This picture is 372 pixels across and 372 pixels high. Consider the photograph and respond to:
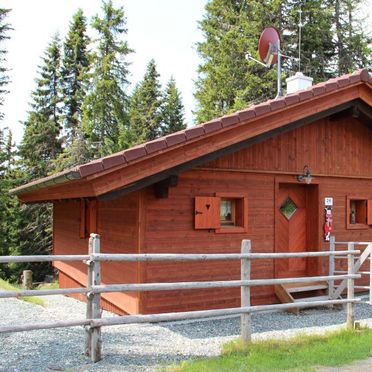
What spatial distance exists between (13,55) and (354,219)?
938 inches

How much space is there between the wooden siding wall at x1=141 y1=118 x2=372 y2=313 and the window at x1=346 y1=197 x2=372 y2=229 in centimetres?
15

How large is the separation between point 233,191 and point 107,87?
17.5 meters

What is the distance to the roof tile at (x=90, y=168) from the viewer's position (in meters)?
6.27

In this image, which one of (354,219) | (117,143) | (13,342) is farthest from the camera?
(117,143)

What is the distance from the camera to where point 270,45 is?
11.2 m

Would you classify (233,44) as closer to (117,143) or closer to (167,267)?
(117,143)

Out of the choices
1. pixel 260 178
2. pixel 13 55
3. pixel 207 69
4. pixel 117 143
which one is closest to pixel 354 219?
pixel 260 178

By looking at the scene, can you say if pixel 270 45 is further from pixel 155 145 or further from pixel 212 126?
pixel 155 145

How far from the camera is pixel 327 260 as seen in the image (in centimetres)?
1016

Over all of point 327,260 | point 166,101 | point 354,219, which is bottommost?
point 327,260

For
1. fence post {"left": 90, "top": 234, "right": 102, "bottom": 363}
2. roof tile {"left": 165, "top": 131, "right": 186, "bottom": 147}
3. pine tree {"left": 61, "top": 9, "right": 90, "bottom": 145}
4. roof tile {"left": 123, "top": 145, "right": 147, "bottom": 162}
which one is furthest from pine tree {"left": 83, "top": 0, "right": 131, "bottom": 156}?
fence post {"left": 90, "top": 234, "right": 102, "bottom": 363}

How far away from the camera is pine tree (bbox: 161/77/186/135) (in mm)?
37781

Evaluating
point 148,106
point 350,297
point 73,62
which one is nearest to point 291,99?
point 350,297

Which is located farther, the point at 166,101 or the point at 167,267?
the point at 166,101
